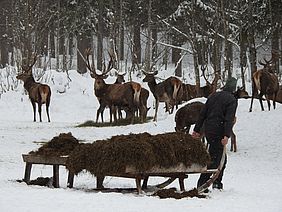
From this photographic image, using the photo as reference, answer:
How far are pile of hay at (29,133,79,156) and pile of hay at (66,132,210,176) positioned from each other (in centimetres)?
65

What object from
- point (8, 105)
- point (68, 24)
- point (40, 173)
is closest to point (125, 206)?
point (40, 173)

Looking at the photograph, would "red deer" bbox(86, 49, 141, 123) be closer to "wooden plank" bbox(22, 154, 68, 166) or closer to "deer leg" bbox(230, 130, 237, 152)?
"deer leg" bbox(230, 130, 237, 152)

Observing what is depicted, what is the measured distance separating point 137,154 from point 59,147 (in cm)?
198

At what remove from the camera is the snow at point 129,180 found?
9.15 metres

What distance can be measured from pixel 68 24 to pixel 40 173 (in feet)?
110

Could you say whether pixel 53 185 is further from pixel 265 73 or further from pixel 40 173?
pixel 265 73

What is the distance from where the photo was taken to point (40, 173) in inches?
522

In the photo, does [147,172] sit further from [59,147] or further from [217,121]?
[59,147]

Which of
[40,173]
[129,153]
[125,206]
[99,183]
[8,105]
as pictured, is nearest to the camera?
[125,206]

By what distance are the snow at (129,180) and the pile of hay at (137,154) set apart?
44cm

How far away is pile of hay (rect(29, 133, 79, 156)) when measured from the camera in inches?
440

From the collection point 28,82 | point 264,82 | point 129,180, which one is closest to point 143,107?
point 264,82

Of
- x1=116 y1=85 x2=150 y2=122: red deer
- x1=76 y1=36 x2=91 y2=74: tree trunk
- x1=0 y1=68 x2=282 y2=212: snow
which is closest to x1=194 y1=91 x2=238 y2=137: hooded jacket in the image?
x1=0 y1=68 x2=282 y2=212: snow

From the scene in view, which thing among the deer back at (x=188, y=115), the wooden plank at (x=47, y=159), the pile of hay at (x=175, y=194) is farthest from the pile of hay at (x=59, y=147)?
the deer back at (x=188, y=115)
